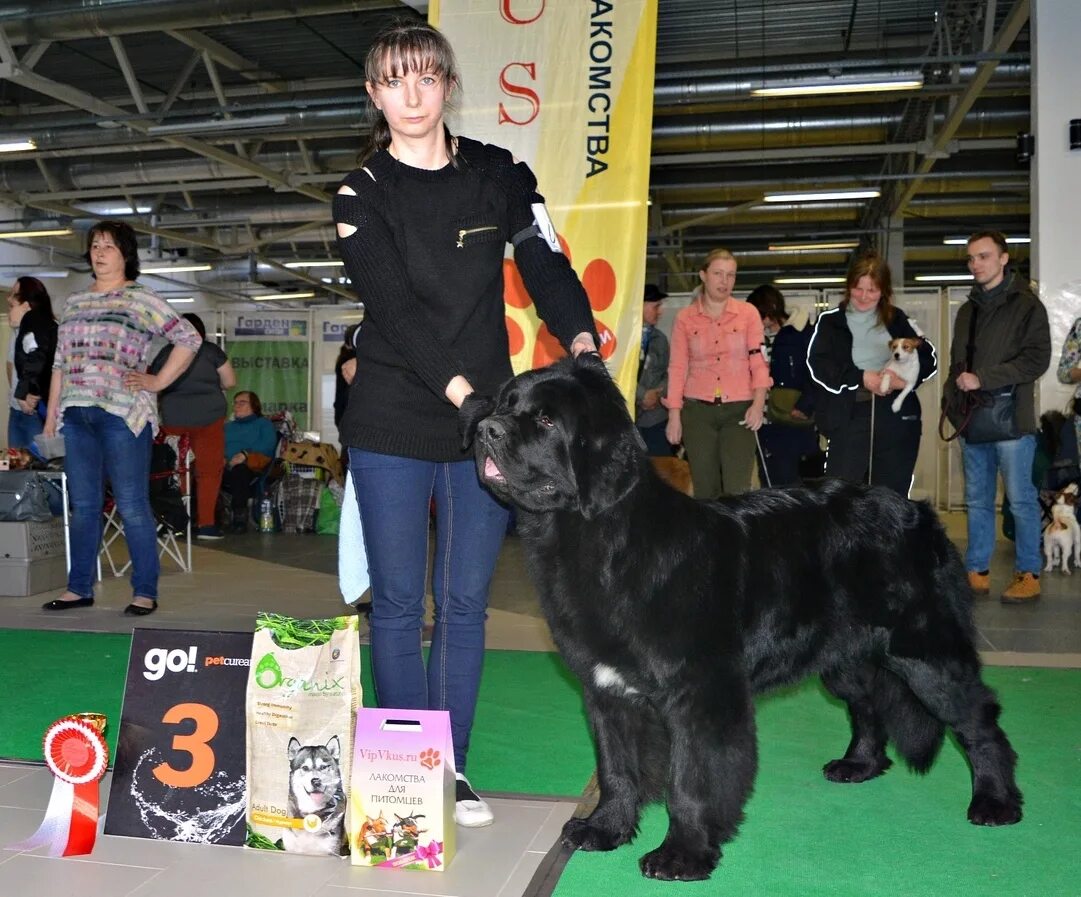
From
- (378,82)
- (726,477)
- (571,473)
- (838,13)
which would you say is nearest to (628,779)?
(571,473)

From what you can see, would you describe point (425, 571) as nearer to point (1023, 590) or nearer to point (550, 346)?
point (550, 346)

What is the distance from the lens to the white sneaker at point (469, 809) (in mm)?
2559

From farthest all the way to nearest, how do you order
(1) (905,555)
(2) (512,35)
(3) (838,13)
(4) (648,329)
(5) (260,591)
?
1. (3) (838,13)
2. (4) (648,329)
3. (5) (260,591)
4. (2) (512,35)
5. (1) (905,555)

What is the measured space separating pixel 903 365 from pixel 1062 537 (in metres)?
2.81

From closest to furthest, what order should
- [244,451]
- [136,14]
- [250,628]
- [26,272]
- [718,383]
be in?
[250,628], [718,383], [136,14], [244,451], [26,272]

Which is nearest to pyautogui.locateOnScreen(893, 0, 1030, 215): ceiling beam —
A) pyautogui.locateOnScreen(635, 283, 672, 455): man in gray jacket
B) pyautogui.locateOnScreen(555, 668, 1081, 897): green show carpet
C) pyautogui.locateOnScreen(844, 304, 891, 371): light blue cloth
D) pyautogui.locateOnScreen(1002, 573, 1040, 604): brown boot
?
pyautogui.locateOnScreen(635, 283, 672, 455): man in gray jacket

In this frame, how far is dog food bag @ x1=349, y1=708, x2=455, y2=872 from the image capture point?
2.26m

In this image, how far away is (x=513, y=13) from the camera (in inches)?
190

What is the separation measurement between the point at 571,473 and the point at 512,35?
10.9 ft

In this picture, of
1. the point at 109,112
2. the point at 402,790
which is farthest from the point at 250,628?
the point at 109,112

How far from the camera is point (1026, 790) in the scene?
283cm

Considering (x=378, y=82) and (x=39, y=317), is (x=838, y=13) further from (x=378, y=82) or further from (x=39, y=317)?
(x=378, y=82)

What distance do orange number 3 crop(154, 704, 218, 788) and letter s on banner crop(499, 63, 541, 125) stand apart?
3.16m

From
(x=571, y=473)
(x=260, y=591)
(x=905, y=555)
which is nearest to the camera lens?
(x=571, y=473)
